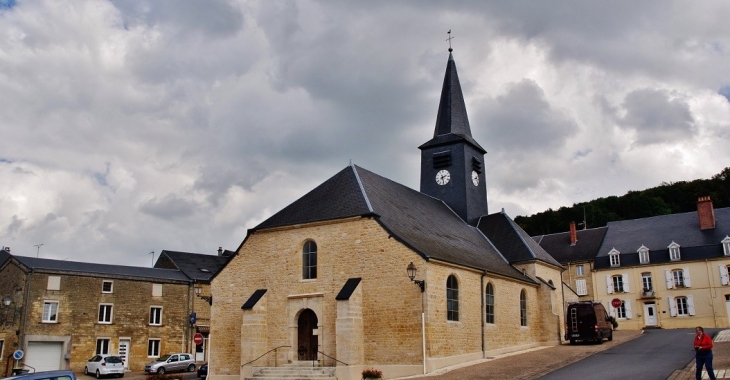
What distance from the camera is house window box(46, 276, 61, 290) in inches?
1248

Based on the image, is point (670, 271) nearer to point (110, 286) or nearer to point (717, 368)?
point (717, 368)

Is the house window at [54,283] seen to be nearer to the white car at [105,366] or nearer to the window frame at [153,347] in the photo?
the white car at [105,366]

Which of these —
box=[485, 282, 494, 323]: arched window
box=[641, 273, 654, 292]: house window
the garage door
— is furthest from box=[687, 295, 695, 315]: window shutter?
the garage door

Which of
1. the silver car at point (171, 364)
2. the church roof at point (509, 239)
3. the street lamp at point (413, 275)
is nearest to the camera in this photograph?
the street lamp at point (413, 275)

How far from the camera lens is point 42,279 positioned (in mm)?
31516

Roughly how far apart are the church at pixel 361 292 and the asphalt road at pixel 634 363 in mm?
3889

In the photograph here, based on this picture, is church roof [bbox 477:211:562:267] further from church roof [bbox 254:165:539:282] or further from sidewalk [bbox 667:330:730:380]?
sidewalk [bbox 667:330:730:380]

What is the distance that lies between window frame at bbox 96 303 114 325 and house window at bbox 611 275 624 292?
110 feet

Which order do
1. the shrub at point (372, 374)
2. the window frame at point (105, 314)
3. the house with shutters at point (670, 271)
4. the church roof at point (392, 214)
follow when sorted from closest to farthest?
the shrub at point (372, 374), the church roof at point (392, 214), the window frame at point (105, 314), the house with shutters at point (670, 271)

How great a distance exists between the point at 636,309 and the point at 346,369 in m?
31.5

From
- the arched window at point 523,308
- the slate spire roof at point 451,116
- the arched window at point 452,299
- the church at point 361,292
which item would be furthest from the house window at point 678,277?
the arched window at point 452,299

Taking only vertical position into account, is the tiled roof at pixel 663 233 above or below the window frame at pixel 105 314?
above

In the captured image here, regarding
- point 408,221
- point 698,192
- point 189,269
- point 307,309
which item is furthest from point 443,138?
point 698,192

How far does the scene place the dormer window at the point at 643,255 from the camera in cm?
4428
